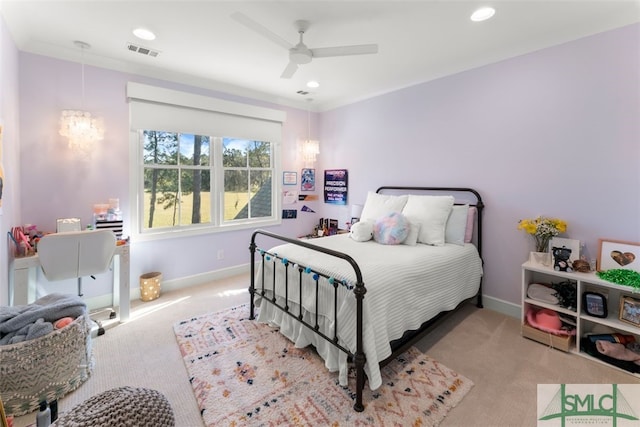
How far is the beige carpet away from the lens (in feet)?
5.54

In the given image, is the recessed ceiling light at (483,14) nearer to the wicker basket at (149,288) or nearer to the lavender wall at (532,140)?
the lavender wall at (532,140)

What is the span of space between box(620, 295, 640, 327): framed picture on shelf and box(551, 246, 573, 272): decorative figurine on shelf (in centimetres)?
35

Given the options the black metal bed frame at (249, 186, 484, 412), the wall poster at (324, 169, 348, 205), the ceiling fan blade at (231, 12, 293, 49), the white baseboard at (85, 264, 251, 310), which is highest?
the ceiling fan blade at (231, 12, 293, 49)

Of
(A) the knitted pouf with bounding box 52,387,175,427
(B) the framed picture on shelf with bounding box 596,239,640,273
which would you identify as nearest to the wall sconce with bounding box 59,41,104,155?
(A) the knitted pouf with bounding box 52,387,175,427

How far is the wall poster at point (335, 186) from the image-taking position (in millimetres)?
4418

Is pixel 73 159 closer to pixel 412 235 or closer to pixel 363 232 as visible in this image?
pixel 363 232

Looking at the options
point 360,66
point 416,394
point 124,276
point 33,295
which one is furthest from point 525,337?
point 33,295

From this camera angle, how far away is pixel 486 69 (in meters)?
2.90

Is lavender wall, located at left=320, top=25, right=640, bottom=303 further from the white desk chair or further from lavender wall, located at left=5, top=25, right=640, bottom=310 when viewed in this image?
the white desk chair

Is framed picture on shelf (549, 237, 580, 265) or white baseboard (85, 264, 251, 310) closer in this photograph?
framed picture on shelf (549, 237, 580, 265)

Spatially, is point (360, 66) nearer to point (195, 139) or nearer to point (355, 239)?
point (355, 239)

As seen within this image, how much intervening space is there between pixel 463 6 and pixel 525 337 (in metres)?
2.64

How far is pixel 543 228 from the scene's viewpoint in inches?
96.8

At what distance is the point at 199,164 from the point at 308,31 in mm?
2120
